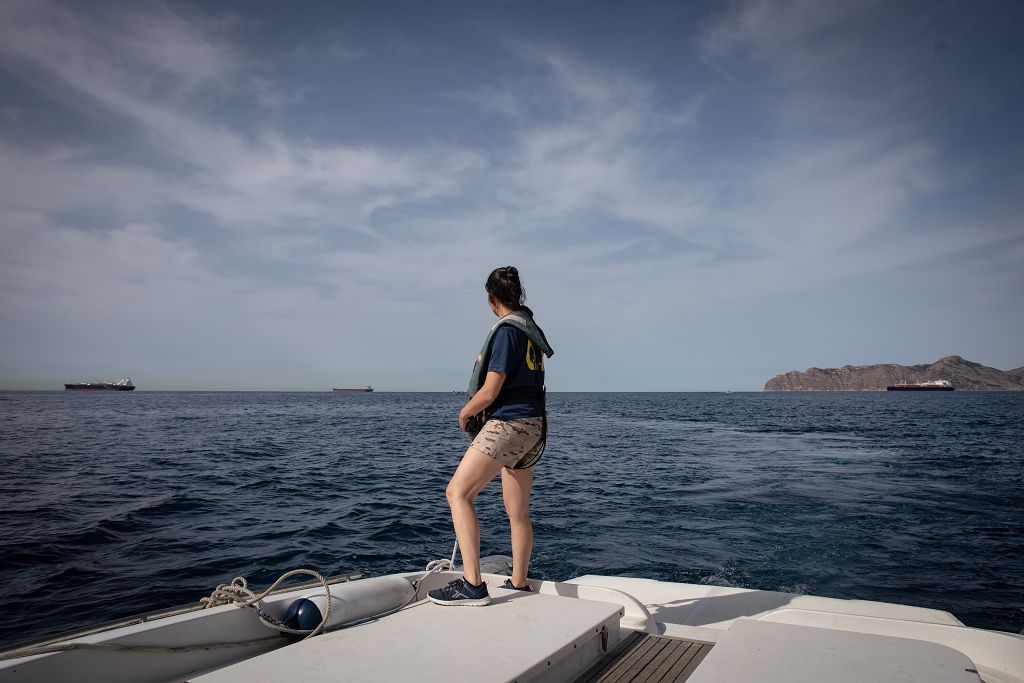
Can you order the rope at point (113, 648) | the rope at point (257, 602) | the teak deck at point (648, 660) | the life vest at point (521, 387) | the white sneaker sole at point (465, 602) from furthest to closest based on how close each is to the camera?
1. the life vest at point (521, 387)
2. the white sneaker sole at point (465, 602)
3. the rope at point (257, 602)
4. the teak deck at point (648, 660)
5. the rope at point (113, 648)

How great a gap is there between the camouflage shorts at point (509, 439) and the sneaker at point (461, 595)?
785mm

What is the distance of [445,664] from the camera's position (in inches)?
103

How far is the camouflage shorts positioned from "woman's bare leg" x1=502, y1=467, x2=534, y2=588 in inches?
7.7

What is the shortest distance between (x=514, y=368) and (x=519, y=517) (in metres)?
1.09

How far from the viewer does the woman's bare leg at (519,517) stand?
404cm

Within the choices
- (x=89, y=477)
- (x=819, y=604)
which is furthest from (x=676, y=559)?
(x=89, y=477)

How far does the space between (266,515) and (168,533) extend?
1796 mm

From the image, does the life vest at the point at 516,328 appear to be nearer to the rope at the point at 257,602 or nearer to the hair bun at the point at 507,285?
the hair bun at the point at 507,285

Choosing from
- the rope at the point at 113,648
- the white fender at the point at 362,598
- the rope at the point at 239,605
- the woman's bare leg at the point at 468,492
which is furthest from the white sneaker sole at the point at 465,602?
the rope at the point at 113,648

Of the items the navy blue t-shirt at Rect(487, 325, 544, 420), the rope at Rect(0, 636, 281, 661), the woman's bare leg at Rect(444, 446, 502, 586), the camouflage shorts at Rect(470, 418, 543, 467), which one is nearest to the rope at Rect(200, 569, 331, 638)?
the rope at Rect(0, 636, 281, 661)

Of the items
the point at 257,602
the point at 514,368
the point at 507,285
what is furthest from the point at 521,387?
the point at 257,602

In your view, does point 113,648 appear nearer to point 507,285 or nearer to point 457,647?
point 457,647

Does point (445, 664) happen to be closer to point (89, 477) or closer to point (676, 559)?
point (676, 559)

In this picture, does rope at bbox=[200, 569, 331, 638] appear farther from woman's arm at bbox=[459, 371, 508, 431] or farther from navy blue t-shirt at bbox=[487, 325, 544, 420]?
navy blue t-shirt at bbox=[487, 325, 544, 420]
